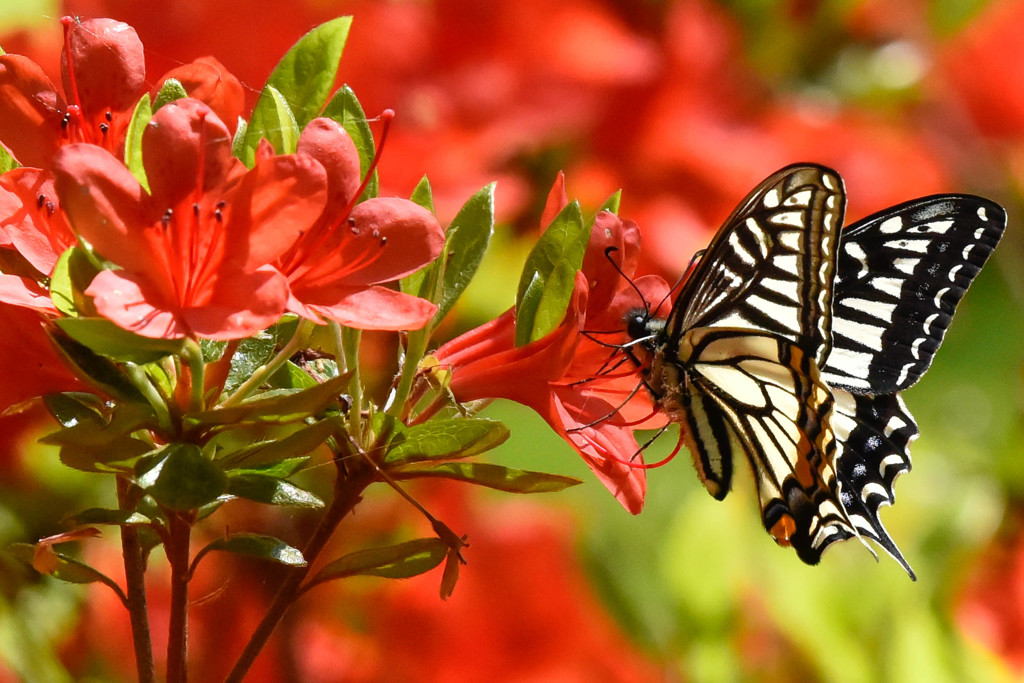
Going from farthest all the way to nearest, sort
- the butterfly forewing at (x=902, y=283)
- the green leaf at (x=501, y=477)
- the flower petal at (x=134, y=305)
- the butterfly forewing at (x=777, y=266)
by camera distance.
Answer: the butterfly forewing at (x=902, y=283) < the butterfly forewing at (x=777, y=266) < the green leaf at (x=501, y=477) < the flower petal at (x=134, y=305)

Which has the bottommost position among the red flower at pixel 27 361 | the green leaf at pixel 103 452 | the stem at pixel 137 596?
the stem at pixel 137 596

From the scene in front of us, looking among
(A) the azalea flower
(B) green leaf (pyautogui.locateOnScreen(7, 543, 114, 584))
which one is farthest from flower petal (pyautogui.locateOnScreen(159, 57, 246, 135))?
(B) green leaf (pyautogui.locateOnScreen(7, 543, 114, 584))

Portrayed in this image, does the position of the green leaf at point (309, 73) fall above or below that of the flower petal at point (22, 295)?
above

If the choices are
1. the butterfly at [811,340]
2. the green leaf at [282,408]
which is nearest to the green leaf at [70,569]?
the green leaf at [282,408]

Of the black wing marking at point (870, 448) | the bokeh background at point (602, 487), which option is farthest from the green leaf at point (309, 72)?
the black wing marking at point (870, 448)

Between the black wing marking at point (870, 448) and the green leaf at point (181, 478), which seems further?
the black wing marking at point (870, 448)

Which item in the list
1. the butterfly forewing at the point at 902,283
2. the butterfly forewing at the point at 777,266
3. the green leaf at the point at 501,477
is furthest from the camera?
the butterfly forewing at the point at 902,283

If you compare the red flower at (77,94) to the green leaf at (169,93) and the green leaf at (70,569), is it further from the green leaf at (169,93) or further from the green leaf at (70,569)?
the green leaf at (70,569)

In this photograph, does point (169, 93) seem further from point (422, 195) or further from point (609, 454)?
point (609, 454)

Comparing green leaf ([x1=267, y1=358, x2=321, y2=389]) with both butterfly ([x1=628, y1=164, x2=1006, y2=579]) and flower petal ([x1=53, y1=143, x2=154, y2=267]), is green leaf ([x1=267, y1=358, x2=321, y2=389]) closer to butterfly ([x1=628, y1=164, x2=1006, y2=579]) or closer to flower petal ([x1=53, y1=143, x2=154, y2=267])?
flower petal ([x1=53, y1=143, x2=154, y2=267])
